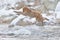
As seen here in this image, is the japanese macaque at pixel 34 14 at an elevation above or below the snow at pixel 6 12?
below

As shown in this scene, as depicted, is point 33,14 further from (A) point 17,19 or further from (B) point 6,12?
(B) point 6,12

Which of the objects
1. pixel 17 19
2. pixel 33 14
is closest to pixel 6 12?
pixel 17 19

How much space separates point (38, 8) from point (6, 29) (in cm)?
58

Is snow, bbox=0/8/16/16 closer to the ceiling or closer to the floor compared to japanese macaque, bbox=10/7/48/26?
closer to the ceiling

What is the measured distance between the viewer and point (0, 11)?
282 centimetres

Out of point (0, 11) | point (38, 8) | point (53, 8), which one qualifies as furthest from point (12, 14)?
point (53, 8)

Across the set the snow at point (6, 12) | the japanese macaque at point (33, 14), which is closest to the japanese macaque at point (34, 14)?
the japanese macaque at point (33, 14)

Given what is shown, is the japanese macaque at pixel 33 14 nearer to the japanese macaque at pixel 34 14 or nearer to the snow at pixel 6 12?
the japanese macaque at pixel 34 14

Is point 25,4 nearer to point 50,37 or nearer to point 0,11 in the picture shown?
point 0,11

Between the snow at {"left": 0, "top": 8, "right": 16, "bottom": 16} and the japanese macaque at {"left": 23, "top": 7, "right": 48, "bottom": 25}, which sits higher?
the snow at {"left": 0, "top": 8, "right": 16, "bottom": 16}

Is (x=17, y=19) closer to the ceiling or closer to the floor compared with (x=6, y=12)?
closer to the floor

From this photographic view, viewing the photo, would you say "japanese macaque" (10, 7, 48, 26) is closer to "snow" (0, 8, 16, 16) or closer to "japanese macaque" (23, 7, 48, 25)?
"japanese macaque" (23, 7, 48, 25)

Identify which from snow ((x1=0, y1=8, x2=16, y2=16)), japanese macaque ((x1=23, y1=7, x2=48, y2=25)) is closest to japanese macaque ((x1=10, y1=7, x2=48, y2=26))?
japanese macaque ((x1=23, y1=7, x2=48, y2=25))

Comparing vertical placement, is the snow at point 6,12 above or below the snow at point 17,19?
above
